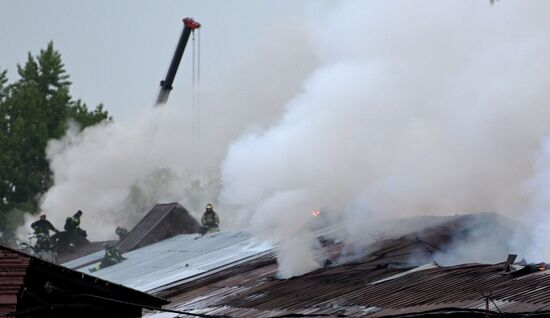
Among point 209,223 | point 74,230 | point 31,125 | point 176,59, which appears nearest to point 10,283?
point 209,223

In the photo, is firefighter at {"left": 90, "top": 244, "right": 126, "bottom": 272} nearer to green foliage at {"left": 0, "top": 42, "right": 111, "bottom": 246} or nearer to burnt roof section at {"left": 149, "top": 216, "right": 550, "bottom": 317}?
burnt roof section at {"left": 149, "top": 216, "right": 550, "bottom": 317}

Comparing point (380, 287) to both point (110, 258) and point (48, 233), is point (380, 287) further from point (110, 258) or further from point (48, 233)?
point (48, 233)

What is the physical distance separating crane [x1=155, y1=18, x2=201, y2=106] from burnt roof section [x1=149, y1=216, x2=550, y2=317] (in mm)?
29570

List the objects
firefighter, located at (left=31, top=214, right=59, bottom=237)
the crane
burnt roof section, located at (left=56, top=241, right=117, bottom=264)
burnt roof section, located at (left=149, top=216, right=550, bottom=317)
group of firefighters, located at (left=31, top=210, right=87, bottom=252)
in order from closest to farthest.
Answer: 1. burnt roof section, located at (left=149, top=216, right=550, bottom=317)
2. burnt roof section, located at (left=56, top=241, right=117, bottom=264)
3. group of firefighters, located at (left=31, top=210, right=87, bottom=252)
4. firefighter, located at (left=31, top=214, right=59, bottom=237)
5. the crane

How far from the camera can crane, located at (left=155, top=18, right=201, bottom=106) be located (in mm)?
67750

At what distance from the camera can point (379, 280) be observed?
98.9 ft

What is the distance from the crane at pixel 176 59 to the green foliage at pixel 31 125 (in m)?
15.8

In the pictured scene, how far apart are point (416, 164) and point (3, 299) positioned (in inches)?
661

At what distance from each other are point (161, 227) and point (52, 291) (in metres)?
31.3

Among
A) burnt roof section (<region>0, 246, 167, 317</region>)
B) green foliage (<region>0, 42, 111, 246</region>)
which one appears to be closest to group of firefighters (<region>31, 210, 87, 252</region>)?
green foliage (<region>0, 42, 111, 246</region>)

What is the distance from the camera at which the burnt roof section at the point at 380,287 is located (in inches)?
945

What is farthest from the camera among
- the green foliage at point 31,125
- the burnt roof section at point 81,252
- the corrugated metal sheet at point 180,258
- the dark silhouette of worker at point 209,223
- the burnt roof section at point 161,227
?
the green foliage at point 31,125

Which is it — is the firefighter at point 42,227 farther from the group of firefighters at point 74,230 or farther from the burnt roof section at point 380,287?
the burnt roof section at point 380,287

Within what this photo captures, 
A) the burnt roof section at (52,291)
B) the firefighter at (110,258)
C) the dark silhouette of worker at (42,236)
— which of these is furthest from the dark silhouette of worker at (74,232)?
the burnt roof section at (52,291)
